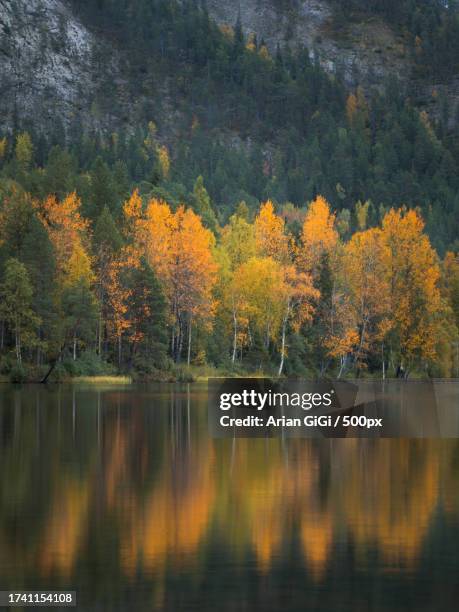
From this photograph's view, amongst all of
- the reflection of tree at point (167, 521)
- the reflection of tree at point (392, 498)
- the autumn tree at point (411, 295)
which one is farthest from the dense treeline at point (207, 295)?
the reflection of tree at point (167, 521)

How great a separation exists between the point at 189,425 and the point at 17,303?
1752 inches

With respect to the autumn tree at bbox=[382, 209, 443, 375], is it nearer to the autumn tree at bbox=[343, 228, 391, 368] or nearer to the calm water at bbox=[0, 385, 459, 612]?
the autumn tree at bbox=[343, 228, 391, 368]

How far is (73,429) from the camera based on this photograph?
47281 millimetres

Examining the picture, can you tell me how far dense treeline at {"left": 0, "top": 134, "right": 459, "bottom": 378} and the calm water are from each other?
175ft

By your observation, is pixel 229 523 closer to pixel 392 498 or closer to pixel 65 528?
pixel 65 528

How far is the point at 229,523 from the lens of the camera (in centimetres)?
2467

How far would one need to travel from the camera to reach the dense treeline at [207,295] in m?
96.9

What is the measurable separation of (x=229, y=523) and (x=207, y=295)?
80469mm

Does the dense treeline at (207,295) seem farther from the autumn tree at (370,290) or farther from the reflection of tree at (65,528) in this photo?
the reflection of tree at (65,528)

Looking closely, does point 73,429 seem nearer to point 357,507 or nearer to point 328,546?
point 357,507

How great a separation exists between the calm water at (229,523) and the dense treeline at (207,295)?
53347mm

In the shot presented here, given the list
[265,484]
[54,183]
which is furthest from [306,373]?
[265,484]

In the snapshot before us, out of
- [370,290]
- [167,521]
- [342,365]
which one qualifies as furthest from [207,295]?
[167,521]

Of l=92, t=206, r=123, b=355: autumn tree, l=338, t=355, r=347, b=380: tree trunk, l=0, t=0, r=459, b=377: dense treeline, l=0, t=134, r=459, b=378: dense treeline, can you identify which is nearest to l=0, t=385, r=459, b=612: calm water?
l=0, t=0, r=459, b=377: dense treeline
